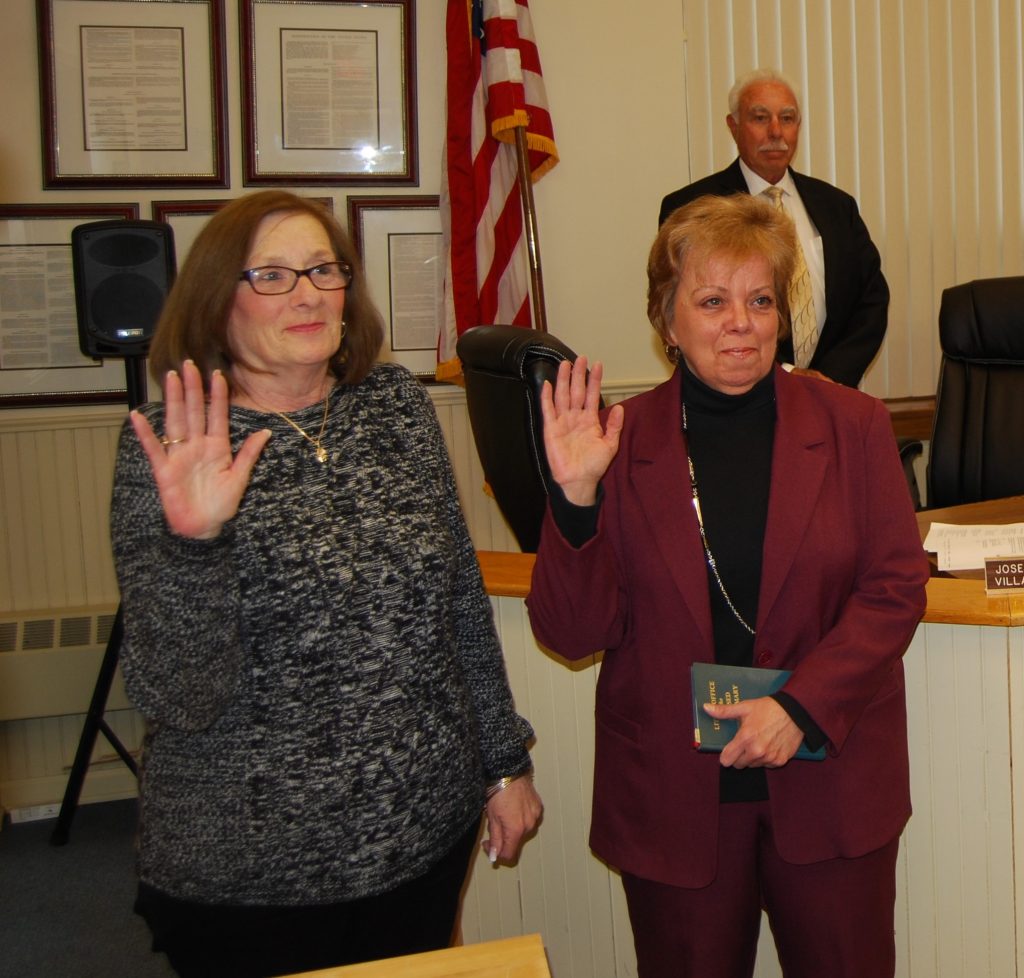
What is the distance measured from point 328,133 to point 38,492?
4.92 ft

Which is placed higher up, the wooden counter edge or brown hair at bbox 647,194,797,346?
brown hair at bbox 647,194,797,346

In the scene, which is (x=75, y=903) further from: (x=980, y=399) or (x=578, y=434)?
(x=980, y=399)

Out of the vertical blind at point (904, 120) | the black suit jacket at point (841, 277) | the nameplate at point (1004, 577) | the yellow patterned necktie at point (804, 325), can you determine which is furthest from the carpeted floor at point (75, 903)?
the vertical blind at point (904, 120)

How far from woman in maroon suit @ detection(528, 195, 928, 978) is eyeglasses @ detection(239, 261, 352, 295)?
0.32 m

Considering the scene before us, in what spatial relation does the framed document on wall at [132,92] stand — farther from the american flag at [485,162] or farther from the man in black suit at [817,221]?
the man in black suit at [817,221]

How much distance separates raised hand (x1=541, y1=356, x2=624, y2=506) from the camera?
54.6 inches

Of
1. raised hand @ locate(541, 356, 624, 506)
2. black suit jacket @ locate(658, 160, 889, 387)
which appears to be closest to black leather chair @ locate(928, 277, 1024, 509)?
black suit jacket @ locate(658, 160, 889, 387)

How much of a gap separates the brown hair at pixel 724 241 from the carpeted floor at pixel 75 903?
6.53 ft

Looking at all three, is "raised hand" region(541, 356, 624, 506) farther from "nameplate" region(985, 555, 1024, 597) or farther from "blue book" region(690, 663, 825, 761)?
"nameplate" region(985, 555, 1024, 597)

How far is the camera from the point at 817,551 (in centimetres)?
143

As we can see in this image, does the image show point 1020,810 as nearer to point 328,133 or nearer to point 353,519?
point 353,519

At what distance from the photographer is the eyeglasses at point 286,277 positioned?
1.40 metres

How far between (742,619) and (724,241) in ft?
1.65

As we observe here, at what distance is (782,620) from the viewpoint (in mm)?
1436
